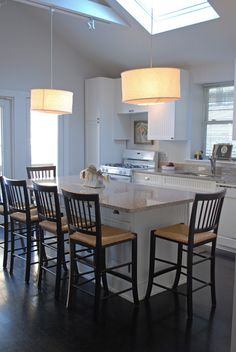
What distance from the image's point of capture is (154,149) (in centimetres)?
646

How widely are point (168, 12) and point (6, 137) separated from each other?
9.86 feet

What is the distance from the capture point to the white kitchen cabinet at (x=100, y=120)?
644 cm

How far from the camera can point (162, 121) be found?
5777 mm

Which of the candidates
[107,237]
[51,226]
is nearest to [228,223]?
[107,237]

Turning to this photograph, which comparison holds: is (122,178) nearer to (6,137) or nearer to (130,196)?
(6,137)

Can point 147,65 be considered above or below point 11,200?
above

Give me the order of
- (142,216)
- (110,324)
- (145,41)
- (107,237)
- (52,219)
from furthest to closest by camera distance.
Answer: (145,41) → (52,219) → (142,216) → (107,237) → (110,324)

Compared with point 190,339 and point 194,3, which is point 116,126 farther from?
point 190,339

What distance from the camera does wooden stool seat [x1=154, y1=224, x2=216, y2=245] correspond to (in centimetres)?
305

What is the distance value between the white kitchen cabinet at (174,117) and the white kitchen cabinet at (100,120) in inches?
38.0

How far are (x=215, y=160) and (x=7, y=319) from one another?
356 centimetres

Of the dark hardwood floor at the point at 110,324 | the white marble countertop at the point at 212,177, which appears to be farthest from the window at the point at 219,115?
the dark hardwood floor at the point at 110,324

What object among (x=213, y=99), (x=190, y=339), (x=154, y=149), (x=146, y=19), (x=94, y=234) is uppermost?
(x=146, y=19)

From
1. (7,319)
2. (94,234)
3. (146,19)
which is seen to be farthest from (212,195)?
(146,19)
